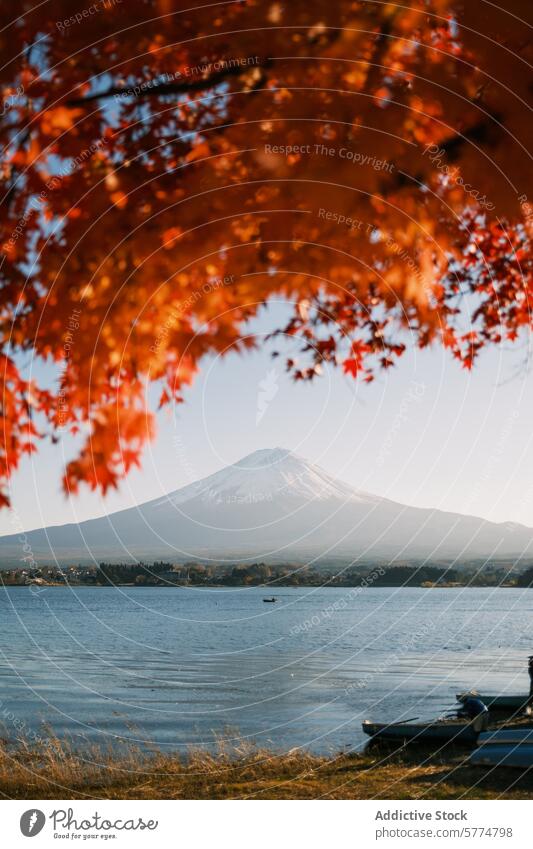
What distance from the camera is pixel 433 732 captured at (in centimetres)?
1023

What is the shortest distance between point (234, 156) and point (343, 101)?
699 mm

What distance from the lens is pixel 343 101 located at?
4441mm

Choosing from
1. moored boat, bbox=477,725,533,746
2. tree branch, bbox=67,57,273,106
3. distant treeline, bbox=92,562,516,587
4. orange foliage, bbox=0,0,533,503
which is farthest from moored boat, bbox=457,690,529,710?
distant treeline, bbox=92,562,516,587

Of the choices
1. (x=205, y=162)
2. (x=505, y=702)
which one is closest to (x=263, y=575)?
(x=505, y=702)

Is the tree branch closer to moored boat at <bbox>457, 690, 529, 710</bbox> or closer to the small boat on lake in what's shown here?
the small boat on lake

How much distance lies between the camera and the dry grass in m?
6.50

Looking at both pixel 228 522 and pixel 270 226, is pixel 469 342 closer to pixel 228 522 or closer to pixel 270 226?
pixel 270 226

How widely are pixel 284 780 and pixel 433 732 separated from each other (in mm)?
3523

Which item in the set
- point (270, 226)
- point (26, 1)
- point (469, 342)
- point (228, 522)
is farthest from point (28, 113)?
point (228, 522)

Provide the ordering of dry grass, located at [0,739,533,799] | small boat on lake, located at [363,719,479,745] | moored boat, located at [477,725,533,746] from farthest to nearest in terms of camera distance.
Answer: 1. small boat on lake, located at [363,719,479,745]
2. moored boat, located at [477,725,533,746]
3. dry grass, located at [0,739,533,799]

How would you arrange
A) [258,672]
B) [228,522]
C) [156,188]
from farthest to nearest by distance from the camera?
1. [228,522]
2. [258,672]
3. [156,188]

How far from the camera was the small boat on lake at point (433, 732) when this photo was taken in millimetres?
9734

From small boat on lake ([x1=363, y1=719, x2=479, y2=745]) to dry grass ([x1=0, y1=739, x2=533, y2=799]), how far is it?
472 mm

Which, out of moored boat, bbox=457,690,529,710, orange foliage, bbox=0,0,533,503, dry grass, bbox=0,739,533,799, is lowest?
moored boat, bbox=457,690,529,710
